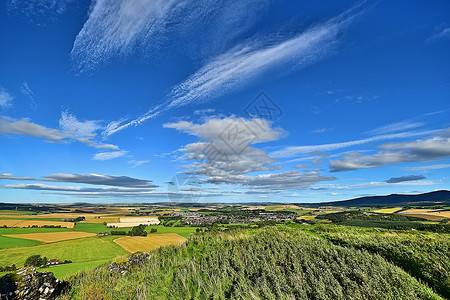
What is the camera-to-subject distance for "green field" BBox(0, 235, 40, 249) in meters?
53.2

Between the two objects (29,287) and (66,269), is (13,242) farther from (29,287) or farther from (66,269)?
(29,287)

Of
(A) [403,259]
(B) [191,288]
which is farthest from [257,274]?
(A) [403,259]

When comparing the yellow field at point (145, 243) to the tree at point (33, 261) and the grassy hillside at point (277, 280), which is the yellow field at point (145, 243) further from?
the grassy hillside at point (277, 280)

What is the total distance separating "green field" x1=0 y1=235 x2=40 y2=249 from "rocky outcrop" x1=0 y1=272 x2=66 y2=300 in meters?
63.0

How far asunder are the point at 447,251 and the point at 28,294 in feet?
64.3

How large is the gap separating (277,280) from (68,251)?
5702 centimetres

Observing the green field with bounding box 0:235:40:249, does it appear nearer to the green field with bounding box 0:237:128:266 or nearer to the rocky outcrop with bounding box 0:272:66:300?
the green field with bounding box 0:237:128:266

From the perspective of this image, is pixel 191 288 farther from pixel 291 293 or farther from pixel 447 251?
pixel 447 251

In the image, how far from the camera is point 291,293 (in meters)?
8.21

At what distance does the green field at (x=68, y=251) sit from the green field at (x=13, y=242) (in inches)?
135

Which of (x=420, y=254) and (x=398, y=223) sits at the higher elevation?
(x=420, y=254)

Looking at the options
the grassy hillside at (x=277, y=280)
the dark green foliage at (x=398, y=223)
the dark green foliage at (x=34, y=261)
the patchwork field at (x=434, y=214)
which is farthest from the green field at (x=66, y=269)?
the patchwork field at (x=434, y=214)

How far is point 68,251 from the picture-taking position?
159ft

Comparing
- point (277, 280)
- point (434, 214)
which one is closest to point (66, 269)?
point (277, 280)
